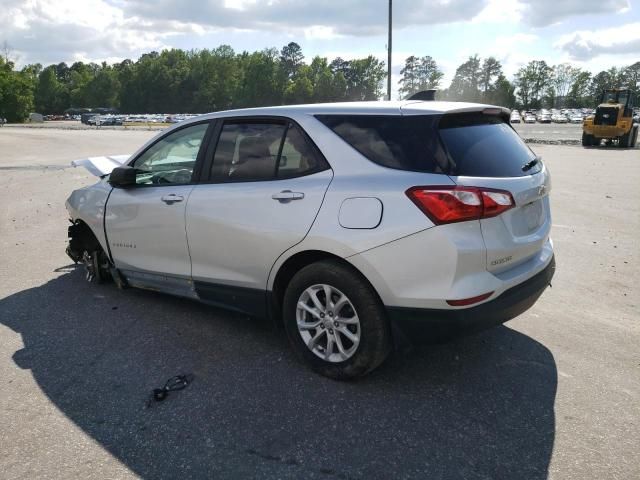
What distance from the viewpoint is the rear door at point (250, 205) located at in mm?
3477

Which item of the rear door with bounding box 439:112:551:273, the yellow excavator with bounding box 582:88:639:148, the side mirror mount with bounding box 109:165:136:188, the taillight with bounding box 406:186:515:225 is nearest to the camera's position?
the taillight with bounding box 406:186:515:225

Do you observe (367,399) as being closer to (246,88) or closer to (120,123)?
(120,123)

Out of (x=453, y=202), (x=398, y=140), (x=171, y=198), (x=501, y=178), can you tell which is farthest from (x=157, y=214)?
(x=501, y=178)

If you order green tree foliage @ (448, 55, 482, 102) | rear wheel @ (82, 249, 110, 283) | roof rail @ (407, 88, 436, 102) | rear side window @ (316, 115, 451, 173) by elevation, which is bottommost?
rear wheel @ (82, 249, 110, 283)

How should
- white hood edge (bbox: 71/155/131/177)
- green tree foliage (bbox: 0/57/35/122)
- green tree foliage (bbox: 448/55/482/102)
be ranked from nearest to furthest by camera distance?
white hood edge (bbox: 71/155/131/177), green tree foliage (bbox: 0/57/35/122), green tree foliage (bbox: 448/55/482/102)

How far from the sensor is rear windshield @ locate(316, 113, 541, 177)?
3.10m

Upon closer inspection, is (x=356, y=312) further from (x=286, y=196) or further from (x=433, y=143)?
(x=433, y=143)

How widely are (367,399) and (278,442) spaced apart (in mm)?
664

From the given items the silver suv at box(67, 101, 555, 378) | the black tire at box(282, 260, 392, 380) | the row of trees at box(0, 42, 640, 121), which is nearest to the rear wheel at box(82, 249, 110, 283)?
the silver suv at box(67, 101, 555, 378)

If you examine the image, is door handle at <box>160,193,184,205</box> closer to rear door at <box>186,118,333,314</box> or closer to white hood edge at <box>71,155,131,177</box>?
rear door at <box>186,118,333,314</box>

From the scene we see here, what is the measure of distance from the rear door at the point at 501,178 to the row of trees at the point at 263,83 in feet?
356

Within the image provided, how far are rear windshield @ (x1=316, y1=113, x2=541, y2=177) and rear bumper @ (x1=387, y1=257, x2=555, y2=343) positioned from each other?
755 mm

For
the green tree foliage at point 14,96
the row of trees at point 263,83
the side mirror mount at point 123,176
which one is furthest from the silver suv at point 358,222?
the row of trees at point 263,83

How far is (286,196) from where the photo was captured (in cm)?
351
